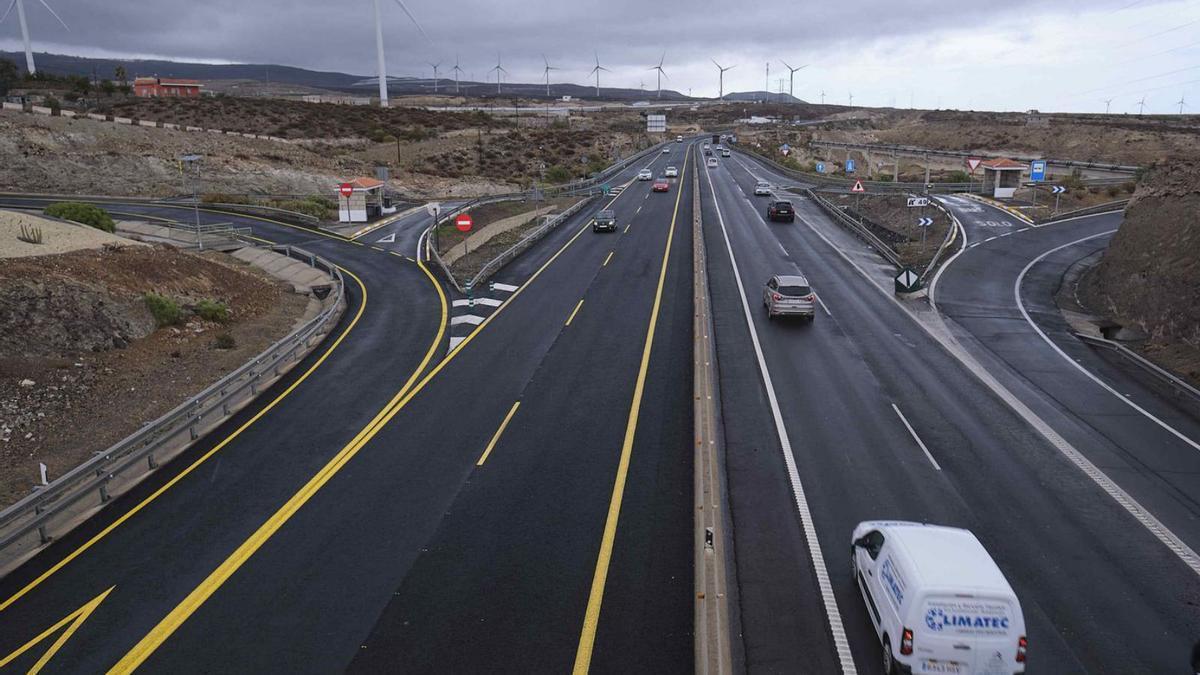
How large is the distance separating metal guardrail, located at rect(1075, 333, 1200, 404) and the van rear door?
16523 millimetres

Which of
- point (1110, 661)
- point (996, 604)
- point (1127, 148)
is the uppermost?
point (1127, 148)

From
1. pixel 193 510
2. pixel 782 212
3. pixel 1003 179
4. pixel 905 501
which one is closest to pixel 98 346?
pixel 193 510

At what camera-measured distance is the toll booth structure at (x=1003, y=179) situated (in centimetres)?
6550

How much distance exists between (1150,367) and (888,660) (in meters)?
19.8

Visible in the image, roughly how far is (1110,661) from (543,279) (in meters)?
30.1

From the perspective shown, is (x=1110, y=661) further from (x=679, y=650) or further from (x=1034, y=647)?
(x=679, y=650)

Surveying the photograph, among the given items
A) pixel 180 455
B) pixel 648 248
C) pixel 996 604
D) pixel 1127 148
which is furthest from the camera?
pixel 1127 148

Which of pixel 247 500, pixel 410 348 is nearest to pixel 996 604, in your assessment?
pixel 247 500

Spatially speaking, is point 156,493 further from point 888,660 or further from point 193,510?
point 888,660

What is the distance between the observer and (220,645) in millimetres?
10875

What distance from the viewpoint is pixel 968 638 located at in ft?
31.1

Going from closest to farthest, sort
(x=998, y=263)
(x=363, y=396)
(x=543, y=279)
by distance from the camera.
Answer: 1. (x=363, y=396)
2. (x=543, y=279)
3. (x=998, y=263)

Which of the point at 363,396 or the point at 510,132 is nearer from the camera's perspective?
the point at 363,396

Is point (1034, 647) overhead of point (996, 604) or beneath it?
beneath
